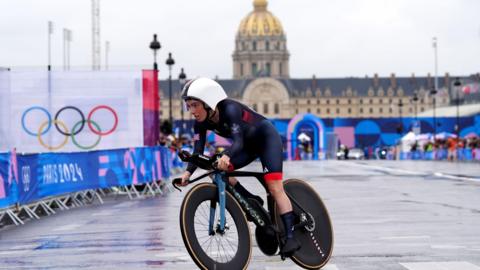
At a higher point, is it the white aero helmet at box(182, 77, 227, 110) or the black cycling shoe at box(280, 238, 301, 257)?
the white aero helmet at box(182, 77, 227, 110)

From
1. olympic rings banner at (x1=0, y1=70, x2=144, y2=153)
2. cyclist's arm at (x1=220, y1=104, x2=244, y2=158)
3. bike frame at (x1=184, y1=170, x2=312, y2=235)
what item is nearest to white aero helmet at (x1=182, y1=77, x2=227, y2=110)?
cyclist's arm at (x1=220, y1=104, x2=244, y2=158)

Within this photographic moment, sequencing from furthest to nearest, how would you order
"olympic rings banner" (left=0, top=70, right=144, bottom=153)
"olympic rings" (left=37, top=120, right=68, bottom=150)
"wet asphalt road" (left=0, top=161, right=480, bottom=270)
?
"olympic rings" (left=37, top=120, right=68, bottom=150)
"olympic rings banner" (left=0, top=70, right=144, bottom=153)
"wet asphalt road" (left=0, top=161, right=480, bottom=270)

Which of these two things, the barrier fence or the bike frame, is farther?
the barrier fence

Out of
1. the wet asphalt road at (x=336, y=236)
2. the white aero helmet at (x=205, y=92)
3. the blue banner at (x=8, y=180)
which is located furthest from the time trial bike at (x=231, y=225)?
the blue banner at (x=8, y=180)

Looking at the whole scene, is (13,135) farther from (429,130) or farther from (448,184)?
(429,130)

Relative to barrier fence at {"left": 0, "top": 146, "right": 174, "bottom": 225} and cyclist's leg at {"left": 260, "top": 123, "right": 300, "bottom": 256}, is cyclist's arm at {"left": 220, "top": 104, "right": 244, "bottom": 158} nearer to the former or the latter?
cyclist's leg at {"left": 260, "top": 123, "right": 300, "bottom": 256}

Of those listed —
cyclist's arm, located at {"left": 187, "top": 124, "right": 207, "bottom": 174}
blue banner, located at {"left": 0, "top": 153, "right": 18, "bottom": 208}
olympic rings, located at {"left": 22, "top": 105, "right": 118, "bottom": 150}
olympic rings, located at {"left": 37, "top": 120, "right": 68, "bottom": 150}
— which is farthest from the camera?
olympic rings, located at {"left": 37, "top": 120, "right": 68, "bottom": 150}

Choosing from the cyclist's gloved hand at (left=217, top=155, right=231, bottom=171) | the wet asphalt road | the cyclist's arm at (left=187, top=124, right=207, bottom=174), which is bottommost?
the wet asphalt road

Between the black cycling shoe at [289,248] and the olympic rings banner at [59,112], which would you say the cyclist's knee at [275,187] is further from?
the olympic rings banner at [59,112]

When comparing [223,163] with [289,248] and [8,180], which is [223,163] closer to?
[289,248]

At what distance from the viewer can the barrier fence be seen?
17812mm

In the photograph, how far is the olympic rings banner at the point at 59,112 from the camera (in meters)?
33.3

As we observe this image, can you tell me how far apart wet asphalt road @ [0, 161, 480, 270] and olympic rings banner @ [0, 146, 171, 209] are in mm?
584

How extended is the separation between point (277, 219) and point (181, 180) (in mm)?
938
